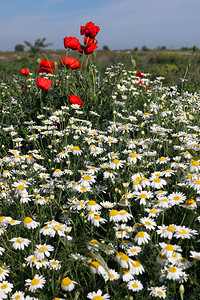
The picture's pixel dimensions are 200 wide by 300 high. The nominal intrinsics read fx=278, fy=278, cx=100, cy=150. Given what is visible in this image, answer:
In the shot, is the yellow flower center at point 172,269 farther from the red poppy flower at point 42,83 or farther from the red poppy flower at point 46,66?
the red poppy flower at point 46,66

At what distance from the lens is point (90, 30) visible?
3.77 m

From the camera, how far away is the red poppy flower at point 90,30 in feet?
12.3

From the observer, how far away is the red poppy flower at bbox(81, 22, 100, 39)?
12.3 ft

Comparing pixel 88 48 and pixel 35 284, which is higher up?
pixel 88 48

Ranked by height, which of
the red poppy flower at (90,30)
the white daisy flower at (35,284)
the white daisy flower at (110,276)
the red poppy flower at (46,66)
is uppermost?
the red poppy flower at (90,30)

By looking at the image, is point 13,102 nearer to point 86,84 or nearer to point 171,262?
point 86,84

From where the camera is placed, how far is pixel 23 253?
197cm

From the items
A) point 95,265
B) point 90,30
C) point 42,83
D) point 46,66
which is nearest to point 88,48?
point 90,30

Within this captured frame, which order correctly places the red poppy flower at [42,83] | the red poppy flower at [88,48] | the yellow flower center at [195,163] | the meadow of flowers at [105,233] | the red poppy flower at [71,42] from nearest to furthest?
the meadow of flowers at [105,233], the yellow flower center at [195,163], the red poppy flower at [42,83], the red poppy flower at [71,42], the red poppy flower at [88,48]

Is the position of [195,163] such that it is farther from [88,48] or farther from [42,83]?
[88,48]

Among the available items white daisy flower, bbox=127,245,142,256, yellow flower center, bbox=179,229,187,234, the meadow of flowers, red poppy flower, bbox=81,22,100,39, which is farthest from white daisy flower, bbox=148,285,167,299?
red poppy flower, bbox=81,22,100,39

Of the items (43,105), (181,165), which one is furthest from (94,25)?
(181,165)

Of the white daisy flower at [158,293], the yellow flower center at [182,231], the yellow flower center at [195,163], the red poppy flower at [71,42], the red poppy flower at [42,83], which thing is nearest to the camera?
the white daisy flower at [158,293]

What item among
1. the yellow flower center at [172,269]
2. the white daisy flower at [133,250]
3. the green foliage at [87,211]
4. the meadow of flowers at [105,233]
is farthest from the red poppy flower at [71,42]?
the yellow flower center at [172,269]
